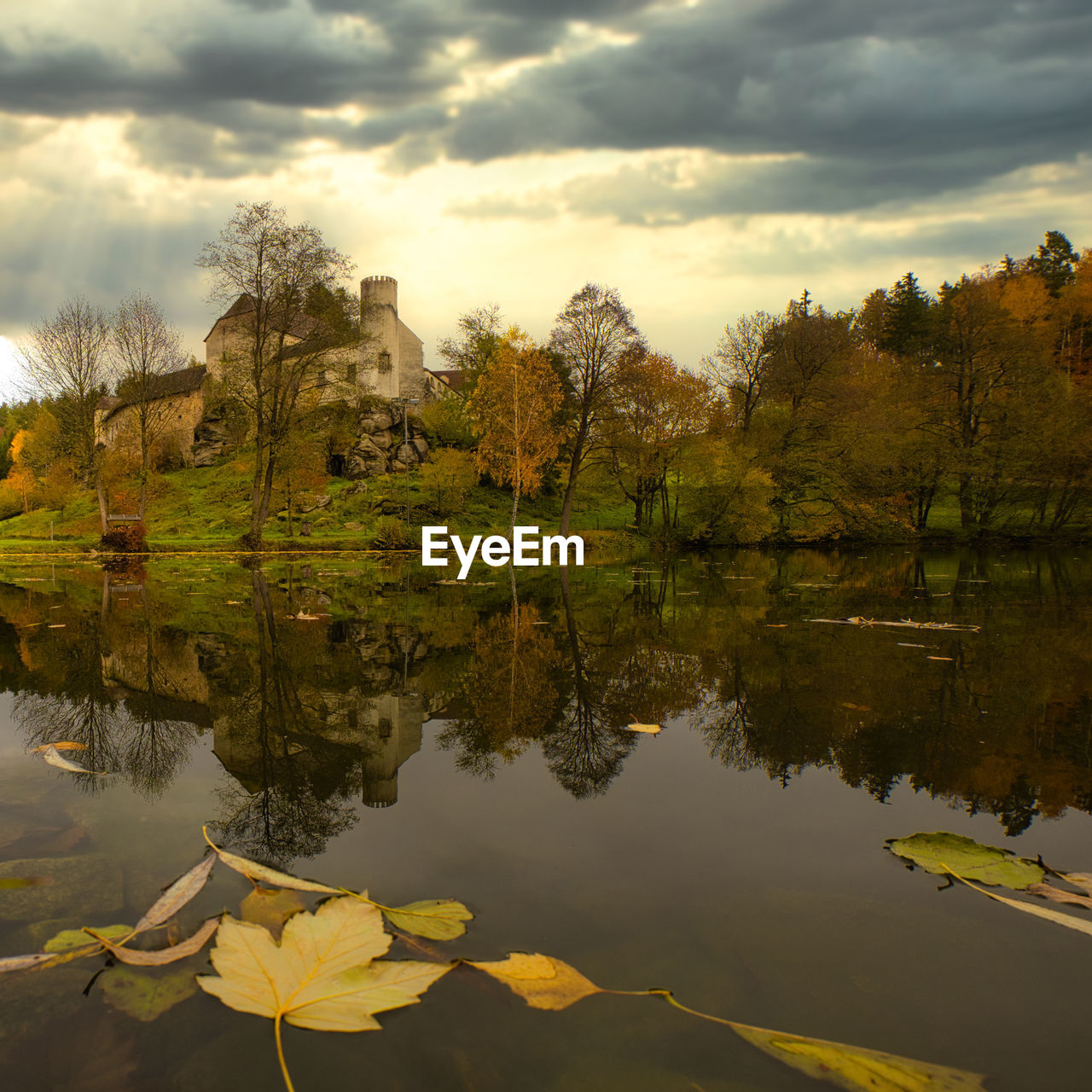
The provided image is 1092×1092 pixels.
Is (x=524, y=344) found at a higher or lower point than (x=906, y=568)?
higher

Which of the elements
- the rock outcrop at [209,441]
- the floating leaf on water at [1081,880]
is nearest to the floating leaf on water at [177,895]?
the floating leaf on water at [1081,880]

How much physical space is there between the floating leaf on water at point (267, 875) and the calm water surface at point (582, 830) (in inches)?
2.4

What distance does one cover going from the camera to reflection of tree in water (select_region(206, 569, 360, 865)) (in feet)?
7.36

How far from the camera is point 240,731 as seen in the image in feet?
11.1

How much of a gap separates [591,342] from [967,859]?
3165cm

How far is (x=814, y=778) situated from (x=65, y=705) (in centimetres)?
417

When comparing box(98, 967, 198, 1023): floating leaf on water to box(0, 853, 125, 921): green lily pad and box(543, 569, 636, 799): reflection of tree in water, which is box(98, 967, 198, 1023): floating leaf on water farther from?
box(543, 569, 636, 799): reflection of tree in water

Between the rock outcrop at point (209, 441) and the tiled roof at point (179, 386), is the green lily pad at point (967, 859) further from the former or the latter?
the rock outcrop at point (209, 441)

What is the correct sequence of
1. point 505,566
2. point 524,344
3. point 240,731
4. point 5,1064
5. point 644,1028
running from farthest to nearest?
point 524,344, point 505,566, point 240,731, point 644,1028, point 5,1064

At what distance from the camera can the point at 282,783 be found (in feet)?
8.90

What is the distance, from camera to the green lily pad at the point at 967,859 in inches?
80.2

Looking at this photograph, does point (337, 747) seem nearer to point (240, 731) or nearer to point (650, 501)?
point (240, 731)

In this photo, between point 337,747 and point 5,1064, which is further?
point 337,747

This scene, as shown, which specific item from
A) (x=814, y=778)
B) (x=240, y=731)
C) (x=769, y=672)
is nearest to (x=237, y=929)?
(x=240, y=731)
